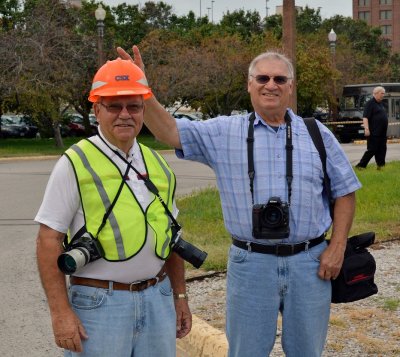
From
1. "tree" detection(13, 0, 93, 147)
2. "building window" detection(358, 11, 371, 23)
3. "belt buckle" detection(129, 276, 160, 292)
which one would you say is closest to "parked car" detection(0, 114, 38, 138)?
"tree" detection(13, 0, 93, 147)

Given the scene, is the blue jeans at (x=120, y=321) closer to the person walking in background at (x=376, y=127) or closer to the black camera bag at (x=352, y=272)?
the black camera bag at (x=352, y=272)

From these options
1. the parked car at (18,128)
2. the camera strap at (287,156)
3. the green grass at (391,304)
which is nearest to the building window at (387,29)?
the parked car at (18,128)

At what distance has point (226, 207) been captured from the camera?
3.88 m

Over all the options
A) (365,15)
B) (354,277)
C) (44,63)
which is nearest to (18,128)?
(44,63)

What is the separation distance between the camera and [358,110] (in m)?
36.4

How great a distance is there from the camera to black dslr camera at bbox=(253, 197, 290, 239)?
3.63 metres

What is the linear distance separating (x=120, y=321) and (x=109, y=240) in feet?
1.06

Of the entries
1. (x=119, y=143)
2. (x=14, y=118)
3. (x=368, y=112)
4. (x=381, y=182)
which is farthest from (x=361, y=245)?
(x=14, y=118)

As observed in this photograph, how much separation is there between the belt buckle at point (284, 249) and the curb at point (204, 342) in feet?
5.04

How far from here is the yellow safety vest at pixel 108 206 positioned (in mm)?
3088

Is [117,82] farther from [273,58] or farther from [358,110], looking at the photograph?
[358,110]

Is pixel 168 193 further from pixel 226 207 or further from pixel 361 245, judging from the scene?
pixel 361 245

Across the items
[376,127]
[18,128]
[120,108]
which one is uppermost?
[120,108]

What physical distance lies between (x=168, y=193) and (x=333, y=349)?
2.33m
